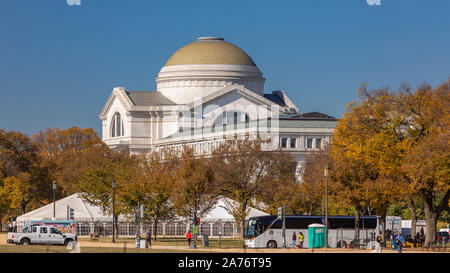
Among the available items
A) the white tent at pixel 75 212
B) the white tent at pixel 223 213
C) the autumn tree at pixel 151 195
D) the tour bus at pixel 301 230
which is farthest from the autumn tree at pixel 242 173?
the tour bus at pixel 301 230

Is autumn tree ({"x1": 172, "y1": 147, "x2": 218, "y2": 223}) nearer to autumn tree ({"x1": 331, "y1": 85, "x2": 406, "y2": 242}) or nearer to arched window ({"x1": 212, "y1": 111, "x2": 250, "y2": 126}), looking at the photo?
autumn tree ({"x1": 331, "y1": 85, "x2": 406, "y2": 242})

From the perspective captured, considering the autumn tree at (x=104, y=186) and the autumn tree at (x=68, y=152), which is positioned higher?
the autumn tree at (x=68, y=152)

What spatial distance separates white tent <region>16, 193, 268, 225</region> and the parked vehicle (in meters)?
25.2

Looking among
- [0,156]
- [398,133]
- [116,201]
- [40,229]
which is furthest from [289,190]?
[0,156]

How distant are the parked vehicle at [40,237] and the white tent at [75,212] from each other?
2522 cm

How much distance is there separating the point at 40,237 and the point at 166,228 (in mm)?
31762

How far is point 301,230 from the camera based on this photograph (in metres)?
80.8

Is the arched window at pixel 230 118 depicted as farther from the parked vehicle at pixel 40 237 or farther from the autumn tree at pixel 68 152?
the parked vehicle at pixel 40 237

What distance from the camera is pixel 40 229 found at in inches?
2918

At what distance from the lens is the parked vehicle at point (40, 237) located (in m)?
72.8

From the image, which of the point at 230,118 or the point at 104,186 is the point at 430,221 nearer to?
the point at 104,186
